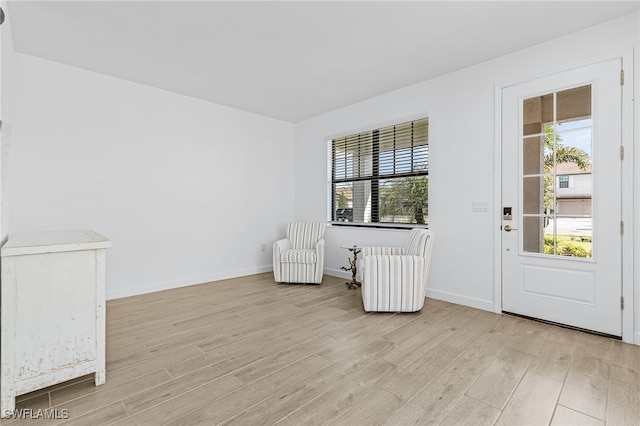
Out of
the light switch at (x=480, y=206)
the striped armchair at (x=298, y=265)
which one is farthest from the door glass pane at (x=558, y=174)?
the striped armchair at (x=298, y=265)

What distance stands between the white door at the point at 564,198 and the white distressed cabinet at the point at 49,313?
139 inches

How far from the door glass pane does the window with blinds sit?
3.72 ft

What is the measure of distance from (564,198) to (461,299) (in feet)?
4.73

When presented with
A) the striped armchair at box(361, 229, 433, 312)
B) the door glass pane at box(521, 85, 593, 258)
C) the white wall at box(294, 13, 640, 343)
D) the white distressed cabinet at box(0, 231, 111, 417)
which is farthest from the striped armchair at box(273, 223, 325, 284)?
the white distressed cabinet at box(0, 231, 111, 417)

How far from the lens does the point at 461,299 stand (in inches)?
134

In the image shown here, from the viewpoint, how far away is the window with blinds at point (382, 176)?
3949 millimetres

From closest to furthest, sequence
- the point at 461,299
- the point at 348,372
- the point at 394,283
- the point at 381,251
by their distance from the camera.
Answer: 1. the point at 348,372
2. the point at 394,283
3. the point at 461,299
4. the point at 381,251

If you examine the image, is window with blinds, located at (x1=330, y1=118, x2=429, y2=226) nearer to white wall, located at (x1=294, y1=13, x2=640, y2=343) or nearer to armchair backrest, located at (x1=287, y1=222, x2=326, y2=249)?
white wall, located at (x1=294, y1=13, x2=640, y2=343)

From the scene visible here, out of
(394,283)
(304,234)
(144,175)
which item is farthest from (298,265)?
(144,175)

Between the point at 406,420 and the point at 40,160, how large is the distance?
13.5 ft

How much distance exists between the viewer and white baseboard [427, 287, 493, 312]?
126 inches

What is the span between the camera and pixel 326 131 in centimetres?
500

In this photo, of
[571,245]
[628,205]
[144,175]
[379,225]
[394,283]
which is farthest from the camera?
[379,225]

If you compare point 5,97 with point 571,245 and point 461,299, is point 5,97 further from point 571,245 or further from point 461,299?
point 571,245
